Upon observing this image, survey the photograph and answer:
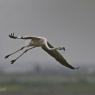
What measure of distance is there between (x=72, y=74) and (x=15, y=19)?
0.56 m

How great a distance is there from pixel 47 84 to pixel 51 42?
0.96 ft

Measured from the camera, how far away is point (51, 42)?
6.01 ft

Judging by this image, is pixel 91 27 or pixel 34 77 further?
pixel 91 27

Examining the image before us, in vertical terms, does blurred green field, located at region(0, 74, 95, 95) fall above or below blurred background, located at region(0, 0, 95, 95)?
below

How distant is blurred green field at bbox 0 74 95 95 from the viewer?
5.65ft

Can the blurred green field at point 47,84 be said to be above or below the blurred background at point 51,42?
below

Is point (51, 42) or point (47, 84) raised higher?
point (51, 42)

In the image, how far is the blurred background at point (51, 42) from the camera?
68.6 inches

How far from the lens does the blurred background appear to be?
5.72ft

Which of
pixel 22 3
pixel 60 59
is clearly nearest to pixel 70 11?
pixel 22 3

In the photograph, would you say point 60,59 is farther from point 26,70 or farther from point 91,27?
point 91,27

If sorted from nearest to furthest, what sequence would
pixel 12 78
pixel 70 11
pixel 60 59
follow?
pixel 60 59 < pixel 12 78 < pixel 70 11

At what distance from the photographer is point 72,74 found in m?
1.81

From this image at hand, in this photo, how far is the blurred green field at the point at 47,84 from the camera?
1.72 meters
